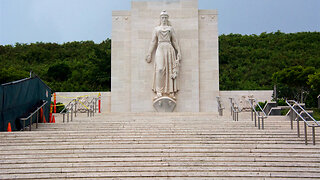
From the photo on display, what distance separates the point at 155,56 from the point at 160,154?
9907mm

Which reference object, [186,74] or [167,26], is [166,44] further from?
[186,74]

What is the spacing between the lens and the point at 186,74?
17.8 meters

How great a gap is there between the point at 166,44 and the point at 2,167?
1102 cm

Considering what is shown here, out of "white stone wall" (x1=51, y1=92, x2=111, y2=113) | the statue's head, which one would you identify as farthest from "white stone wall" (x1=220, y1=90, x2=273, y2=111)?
"white stone wall" (x1=51, y1=92, x2=111, y2=113)

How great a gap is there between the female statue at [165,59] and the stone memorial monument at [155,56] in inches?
4.0

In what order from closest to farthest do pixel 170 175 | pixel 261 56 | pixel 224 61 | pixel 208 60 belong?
pixel 170 175
pixel 208 60
pixel 224 61
pixel 261 56

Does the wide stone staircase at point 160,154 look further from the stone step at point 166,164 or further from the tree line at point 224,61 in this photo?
the tree line at point 224,61

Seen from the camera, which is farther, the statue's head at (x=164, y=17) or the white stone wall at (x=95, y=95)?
the white stone wall at (x=95, y=95)

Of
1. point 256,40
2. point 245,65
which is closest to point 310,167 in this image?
point 245,65

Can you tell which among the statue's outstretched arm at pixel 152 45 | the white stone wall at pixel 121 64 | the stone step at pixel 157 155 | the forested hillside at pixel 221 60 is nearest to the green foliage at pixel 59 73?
the forested hillside at pixel 221 60

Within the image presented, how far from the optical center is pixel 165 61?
16875 millimetres

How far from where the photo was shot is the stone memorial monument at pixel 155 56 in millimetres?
17625

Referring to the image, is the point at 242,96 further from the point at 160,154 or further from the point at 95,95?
the point at 160,154

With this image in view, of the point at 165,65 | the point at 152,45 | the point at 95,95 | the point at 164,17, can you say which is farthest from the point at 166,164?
the point at 95,95
